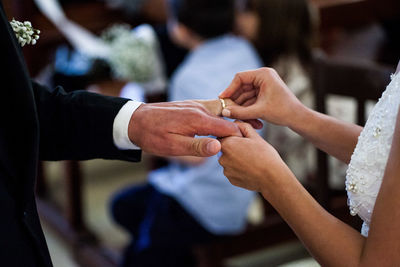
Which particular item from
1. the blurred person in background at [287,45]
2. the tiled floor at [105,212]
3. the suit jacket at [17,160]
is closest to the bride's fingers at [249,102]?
the suit jacket at [17,160]

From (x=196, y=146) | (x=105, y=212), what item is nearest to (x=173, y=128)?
(x=196, y=146)

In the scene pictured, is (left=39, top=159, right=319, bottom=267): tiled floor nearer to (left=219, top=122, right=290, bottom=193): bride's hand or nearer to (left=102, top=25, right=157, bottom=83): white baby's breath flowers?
(left=102, top=25, right=157, bottom=83): white baby's breath flowers

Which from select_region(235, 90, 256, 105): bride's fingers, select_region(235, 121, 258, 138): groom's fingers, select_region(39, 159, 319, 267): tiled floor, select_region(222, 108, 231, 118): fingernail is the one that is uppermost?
select_region(235, 90, 256, 105): bride's fingers

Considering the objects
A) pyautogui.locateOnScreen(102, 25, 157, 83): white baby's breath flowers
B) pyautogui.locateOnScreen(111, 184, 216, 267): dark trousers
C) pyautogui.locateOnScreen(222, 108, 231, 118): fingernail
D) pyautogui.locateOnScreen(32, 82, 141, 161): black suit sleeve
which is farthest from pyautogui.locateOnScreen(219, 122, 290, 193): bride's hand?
pyautogui.locateOnScreen(102, 25, 157, 83): white baby's breath flowers

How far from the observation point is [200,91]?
6.88 feet

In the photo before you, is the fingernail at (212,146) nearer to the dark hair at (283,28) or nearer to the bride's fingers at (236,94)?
the bride's fingers at (236,94)

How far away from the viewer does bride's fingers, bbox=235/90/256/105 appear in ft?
4.74

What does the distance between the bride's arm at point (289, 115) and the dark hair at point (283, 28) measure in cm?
111

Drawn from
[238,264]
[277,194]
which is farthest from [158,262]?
[277,194]

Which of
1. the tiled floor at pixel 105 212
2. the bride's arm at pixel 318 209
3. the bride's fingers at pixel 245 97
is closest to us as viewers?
the bride's arm at pixel 318 209

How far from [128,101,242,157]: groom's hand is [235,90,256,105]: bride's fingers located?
0.14 m

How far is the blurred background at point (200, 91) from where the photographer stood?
2119 mm

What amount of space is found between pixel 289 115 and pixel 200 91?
718mm

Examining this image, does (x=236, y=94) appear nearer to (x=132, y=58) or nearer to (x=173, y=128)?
(x=173, y=128)
